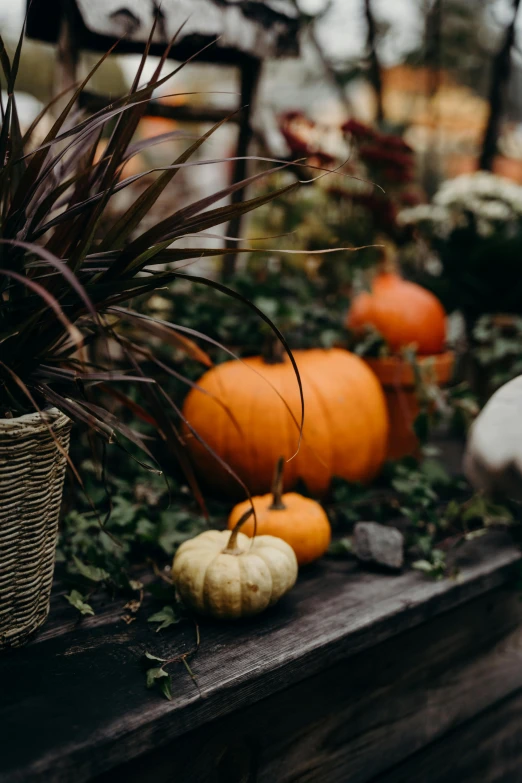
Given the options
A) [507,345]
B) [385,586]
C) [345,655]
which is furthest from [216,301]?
[345,655]

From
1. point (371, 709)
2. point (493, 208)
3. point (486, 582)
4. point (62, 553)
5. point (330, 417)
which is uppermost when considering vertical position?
point (493, 208)

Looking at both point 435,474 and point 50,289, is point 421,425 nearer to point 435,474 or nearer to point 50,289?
point 435,474

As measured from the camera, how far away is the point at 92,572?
4.12ft

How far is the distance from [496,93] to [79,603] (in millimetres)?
2958

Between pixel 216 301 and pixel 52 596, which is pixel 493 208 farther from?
pixel 52 596

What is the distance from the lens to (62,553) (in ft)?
4.46

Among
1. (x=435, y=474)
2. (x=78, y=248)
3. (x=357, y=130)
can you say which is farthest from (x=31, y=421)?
(x=357, y=130)

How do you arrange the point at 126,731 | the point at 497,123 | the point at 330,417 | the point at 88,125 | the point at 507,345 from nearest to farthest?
the point at 126,731 → the point at 88,125 → the point at 330,417 → the point at 507,345 → the point at 497,123

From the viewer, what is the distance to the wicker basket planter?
93cm

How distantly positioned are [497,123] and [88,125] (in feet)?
8.95

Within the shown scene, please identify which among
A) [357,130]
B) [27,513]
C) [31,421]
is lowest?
[27,513]

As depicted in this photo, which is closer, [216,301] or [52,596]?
[52,596]

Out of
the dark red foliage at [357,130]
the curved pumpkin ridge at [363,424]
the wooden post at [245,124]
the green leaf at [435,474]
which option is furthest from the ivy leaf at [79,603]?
the dark red foliage at [357,130]

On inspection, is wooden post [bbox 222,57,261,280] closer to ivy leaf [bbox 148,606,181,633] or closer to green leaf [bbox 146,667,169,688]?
ivy leaf [bbox 148,606,181,633]
